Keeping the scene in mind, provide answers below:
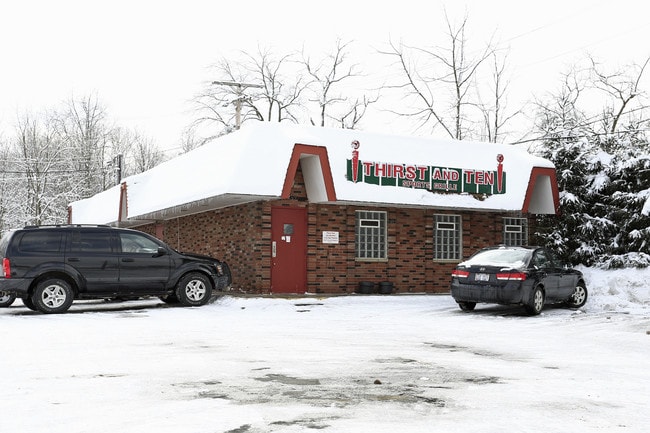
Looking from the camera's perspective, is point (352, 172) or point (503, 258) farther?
point (352, 172)

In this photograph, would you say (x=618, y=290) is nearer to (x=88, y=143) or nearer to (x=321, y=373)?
(x=321, y=373)

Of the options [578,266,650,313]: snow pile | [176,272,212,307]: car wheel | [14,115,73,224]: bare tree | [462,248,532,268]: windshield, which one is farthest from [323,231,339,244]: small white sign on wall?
[14,115,73,224]: bare tree

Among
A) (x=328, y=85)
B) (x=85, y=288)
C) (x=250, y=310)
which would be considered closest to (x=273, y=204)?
(x=250, y=310)

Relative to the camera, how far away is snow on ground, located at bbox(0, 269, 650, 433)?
5.68 m

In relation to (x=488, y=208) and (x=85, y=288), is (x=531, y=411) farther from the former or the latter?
(x=488, y=208)

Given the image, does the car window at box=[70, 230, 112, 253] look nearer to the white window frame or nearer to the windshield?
the windshield

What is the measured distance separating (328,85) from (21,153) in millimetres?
24542

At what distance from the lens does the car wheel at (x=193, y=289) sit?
55.7 feet

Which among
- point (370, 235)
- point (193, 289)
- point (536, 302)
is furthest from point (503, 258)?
point (193, 289)

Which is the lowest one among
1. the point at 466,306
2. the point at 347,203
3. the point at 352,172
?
the point at 466,306

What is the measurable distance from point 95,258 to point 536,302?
9849mm

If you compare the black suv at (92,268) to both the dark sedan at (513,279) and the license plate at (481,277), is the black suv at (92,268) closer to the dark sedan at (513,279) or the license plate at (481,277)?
the dark sedan at (513,279)

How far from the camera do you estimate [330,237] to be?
2162 centimetres

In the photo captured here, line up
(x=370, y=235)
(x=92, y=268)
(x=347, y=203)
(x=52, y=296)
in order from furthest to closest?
1. (x=370, y=235)
2. (x=347, y=203)
3. (x=92, y=268)
4. (x=52, y=296)
